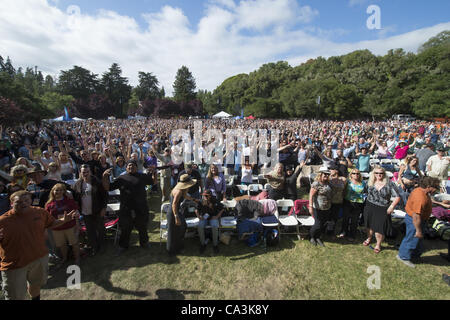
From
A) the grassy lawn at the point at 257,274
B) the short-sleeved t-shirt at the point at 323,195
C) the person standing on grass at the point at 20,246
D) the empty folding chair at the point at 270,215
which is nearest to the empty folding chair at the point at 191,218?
the grassy lawn at the point at 257,274

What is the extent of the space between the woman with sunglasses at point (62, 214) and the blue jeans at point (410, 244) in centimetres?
596

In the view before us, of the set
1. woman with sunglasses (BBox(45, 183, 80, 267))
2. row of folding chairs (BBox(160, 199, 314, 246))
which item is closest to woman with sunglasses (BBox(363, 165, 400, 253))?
row of folding chairs (BBox(160, 199, 314, 246))

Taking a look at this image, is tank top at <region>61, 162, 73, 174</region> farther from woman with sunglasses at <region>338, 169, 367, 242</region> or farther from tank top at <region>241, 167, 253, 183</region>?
woman with sunglasses at <region>338, 169, 367, 242</region>

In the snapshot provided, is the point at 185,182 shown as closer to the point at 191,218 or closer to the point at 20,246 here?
the point at 191,218

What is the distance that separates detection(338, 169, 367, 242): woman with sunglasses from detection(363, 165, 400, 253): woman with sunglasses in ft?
0.73

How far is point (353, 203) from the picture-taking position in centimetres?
458

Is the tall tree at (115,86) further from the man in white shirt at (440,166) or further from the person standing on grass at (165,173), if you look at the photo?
the man in white shirt at (440,166)

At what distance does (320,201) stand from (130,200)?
3899 mm

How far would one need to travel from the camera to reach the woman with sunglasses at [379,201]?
4020mm

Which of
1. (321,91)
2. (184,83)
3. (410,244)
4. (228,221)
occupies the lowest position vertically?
(410,244)

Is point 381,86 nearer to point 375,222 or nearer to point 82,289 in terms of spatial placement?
point 375,222

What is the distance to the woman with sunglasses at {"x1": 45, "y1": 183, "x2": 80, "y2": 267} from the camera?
11.4ft

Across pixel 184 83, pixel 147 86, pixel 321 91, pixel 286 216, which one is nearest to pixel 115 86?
pixel 147 86
